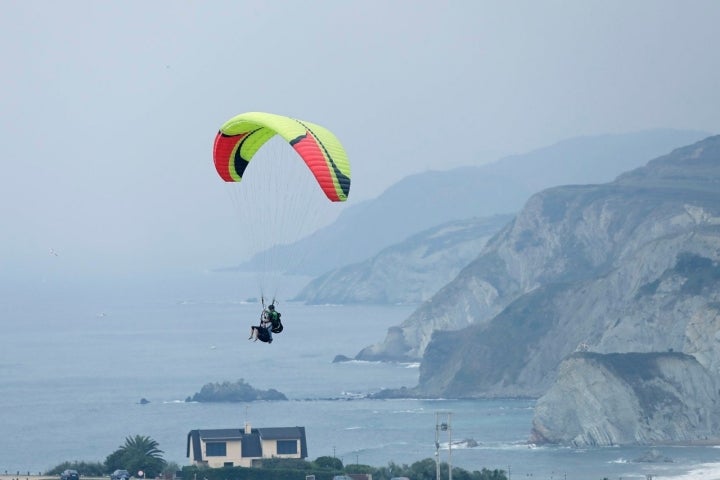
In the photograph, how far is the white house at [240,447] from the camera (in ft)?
352

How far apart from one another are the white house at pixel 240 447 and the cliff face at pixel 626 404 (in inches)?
2077

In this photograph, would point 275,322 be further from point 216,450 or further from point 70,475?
point 216,450

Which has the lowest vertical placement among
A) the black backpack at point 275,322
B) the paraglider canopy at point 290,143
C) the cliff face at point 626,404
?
the black backpack at point 275,322

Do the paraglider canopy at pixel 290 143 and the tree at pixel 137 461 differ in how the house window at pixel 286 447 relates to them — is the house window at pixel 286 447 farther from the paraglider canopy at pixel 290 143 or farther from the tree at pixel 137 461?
the paraglider canopy at pixel 290 143

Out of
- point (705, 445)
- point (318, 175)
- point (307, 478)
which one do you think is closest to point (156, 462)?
point (307, 478)

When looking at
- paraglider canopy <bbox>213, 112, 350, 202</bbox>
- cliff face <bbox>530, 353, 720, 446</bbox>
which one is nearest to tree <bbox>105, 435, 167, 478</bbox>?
paraglider canopy <bbox>213, 112, 350, 202</bbox>

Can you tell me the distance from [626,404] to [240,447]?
205ft

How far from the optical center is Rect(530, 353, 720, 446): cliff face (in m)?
160

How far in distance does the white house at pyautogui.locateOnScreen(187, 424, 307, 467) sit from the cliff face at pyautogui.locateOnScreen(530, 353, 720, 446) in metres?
52.8

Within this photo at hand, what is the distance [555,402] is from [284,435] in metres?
56.5

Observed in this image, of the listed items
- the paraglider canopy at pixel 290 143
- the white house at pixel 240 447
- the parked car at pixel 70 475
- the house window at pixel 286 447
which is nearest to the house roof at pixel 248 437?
the white house at pixel 240 447

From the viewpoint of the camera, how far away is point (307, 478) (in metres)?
91.2

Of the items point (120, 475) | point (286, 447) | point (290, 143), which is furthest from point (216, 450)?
point (290, 143)

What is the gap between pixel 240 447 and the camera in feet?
354
